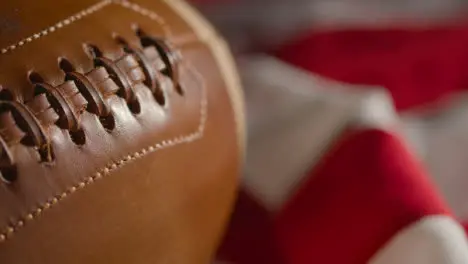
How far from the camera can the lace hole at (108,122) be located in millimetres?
519

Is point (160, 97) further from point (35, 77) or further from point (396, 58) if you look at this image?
point (396, 58)

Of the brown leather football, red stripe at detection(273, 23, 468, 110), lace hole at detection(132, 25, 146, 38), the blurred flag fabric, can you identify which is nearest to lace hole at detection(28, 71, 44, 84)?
the brown leather football

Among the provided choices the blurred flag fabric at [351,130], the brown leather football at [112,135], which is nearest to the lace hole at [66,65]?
the brown leather football at [112,135]

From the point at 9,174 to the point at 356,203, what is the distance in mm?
319

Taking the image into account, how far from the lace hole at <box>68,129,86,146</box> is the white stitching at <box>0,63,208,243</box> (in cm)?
2

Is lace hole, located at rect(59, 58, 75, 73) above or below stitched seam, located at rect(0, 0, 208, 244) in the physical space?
above

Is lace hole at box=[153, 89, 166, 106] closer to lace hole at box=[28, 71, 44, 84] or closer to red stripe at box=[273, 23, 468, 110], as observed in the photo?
lace hole at box=[28, 71, 44, 84]

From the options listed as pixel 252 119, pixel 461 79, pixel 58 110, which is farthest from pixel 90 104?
pixel 461 79

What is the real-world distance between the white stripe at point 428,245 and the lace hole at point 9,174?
292 millimetres

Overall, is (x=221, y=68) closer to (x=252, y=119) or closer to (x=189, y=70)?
(x=189, y=70)

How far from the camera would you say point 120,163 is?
52 centimetres

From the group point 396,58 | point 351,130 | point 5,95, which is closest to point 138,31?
point 5,95

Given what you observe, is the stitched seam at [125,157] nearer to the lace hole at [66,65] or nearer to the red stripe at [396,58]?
the lace hole at [66,65]

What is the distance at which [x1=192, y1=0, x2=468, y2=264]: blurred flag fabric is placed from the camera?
0.63m
